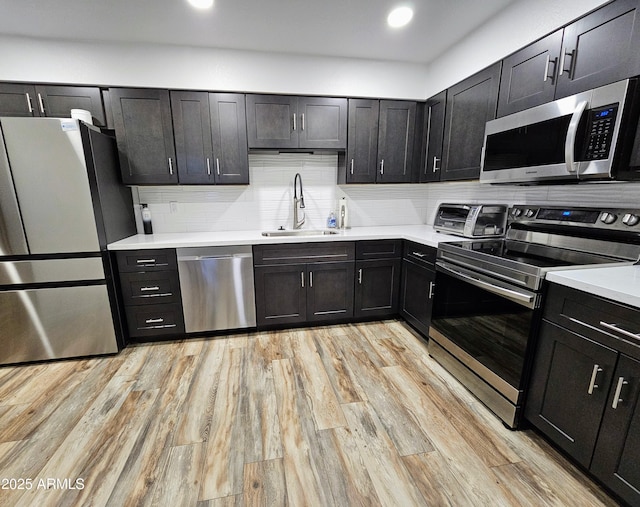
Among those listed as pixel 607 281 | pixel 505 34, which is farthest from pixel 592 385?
pixel 505 34

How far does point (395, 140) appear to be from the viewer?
2.88m

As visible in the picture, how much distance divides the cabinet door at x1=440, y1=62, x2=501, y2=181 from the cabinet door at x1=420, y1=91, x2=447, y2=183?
7 cm

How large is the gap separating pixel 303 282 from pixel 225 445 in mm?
1413

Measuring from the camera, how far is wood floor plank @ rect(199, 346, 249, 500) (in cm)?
131

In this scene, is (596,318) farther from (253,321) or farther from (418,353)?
(253,321)

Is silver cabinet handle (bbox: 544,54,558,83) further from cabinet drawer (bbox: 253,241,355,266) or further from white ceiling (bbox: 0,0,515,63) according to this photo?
cabinet drawer (bbox: 253,241,355,266)

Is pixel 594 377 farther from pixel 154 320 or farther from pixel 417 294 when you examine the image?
pixel 154 320

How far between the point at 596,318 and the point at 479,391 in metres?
0.87

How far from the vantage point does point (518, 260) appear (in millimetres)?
1569

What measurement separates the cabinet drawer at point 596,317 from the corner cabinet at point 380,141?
1.90 m

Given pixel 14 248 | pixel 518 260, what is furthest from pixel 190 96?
pixel 518 260

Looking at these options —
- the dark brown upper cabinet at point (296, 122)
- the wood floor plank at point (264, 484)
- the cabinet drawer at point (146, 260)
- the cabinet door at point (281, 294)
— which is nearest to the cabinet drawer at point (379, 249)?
the cabinet door at point (281, 294)

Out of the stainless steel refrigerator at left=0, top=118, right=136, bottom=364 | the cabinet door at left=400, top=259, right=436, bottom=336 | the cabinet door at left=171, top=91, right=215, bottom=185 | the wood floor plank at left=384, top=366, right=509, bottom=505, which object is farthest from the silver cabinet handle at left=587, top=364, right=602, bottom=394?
the stainless steel refrigerator at left=0, top=118, right=136, bottom=364

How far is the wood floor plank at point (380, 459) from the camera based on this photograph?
1.26 m
